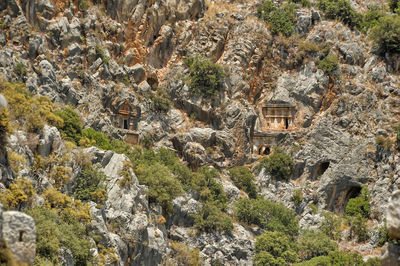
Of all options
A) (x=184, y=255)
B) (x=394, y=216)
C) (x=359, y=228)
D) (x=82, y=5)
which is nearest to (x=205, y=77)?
(x=82, y=5)

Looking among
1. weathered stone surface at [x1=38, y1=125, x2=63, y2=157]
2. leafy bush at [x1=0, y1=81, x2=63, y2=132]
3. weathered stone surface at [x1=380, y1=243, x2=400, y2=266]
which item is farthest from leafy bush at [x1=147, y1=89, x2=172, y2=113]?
weathered stone surface at [x1=380, y1=243, x2=400, y2=266]

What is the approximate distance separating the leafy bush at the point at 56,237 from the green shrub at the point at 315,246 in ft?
74.4

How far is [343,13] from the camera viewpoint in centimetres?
6500

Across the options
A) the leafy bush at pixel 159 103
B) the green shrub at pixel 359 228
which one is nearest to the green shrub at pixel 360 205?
the green shrub at pixel 359 228

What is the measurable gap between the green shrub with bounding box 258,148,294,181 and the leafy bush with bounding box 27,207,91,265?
1089 inches

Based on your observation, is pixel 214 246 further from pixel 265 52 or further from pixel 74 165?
pixel 265 52

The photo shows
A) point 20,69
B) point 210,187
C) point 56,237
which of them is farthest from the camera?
point 210,187

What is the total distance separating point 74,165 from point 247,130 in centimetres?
2485

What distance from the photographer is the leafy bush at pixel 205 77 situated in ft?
191

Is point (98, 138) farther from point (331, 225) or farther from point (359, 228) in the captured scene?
point (359, 228)

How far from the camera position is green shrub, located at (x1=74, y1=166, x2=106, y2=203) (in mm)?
Answer: 36531

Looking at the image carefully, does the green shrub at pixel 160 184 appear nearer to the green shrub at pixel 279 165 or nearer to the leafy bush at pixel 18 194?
the green shrub at pixel 279 165

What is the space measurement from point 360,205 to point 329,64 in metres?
15.4

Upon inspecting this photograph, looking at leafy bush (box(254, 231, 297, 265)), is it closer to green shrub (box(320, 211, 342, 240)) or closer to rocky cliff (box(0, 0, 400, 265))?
rocky cliff (box(0, 0, 400, 265))
